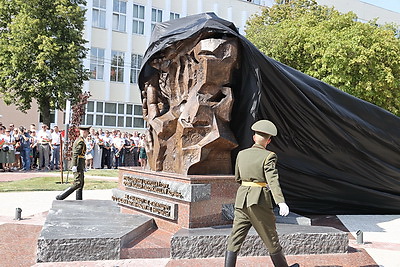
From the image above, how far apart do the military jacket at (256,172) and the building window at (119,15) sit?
29374 millimetres

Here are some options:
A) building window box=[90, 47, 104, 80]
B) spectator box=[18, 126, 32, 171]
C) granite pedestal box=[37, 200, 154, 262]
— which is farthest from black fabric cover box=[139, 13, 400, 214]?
building window box=[90, 47, 104, 80]

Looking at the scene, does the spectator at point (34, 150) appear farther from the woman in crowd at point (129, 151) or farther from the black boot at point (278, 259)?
the black boot at point (278, 259)

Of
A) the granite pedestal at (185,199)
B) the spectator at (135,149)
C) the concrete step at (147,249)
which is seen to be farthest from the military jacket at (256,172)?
the spectator at (135,149)

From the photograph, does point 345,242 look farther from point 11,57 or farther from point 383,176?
point 11,57

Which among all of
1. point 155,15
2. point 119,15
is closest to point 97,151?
point 119,15

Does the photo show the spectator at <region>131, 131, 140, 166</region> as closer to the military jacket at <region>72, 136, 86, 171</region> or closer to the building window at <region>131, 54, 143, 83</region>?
the building window at <region>131, 54, 143, 83</region>

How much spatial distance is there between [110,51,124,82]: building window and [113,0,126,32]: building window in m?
1.96

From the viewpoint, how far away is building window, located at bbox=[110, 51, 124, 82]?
31.8 metres

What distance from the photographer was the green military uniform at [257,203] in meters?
4.46

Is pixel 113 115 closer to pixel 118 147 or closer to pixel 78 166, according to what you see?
pixel 118 147

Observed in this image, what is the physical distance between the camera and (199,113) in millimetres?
6473

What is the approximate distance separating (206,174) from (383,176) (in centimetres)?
486

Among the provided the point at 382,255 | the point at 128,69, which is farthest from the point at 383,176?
the point at 128,69

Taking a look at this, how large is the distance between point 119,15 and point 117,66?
3964 mm
